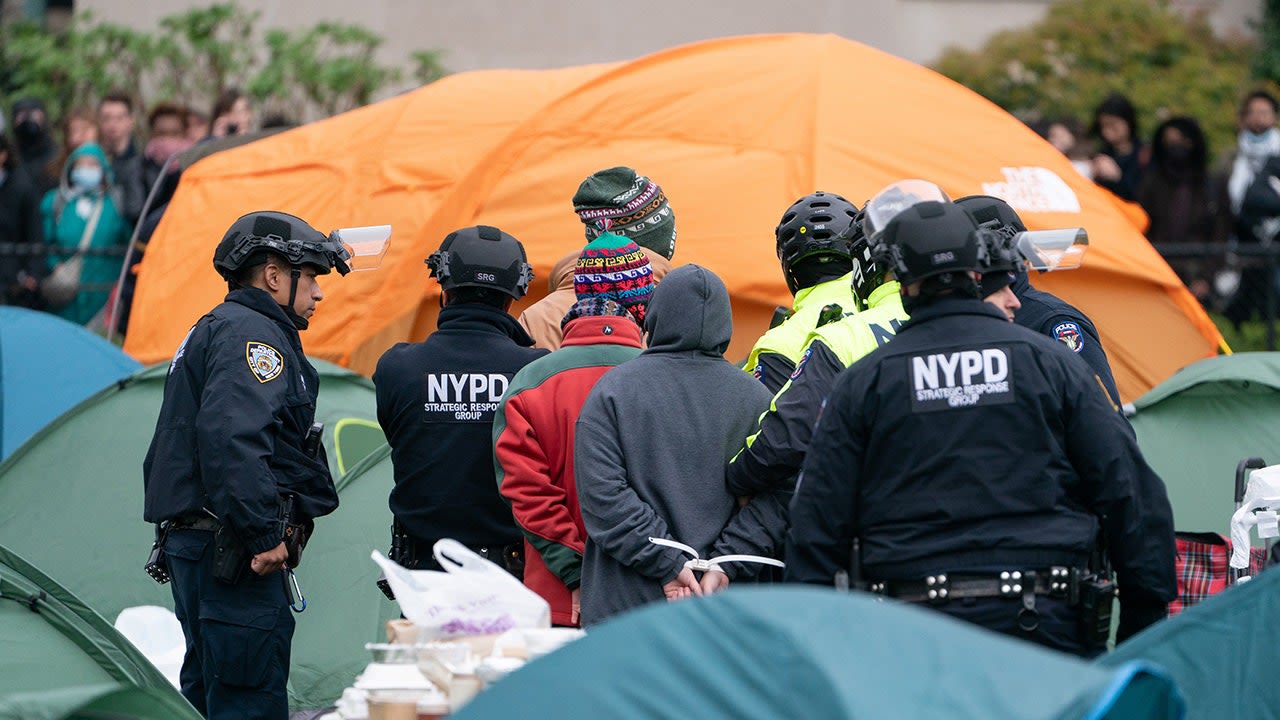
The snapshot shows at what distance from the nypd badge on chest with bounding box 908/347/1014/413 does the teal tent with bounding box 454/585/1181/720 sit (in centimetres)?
136

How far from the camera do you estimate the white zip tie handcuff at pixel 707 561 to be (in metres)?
4.99

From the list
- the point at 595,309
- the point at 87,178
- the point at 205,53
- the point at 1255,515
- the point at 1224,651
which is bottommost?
the point at 1224,651

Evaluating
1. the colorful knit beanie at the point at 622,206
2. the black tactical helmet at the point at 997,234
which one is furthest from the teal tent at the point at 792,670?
the colorful knit beanie at the point at 622,206

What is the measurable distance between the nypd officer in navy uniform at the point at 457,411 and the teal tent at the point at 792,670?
2.60 m

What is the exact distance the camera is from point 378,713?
11.8 ft

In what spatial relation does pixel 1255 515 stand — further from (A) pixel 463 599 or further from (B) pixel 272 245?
(B) pixel 272 245

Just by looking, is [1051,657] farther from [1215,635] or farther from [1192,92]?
[1192,92]

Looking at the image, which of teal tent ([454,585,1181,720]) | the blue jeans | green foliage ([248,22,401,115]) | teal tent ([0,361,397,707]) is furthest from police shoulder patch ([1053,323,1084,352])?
green foliage ([248,22,401,115])

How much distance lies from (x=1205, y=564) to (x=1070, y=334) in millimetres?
860

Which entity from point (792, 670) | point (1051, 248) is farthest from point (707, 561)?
point (792, 670)

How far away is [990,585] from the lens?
438 centimetres

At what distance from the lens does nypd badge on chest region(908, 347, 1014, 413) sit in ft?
14.4

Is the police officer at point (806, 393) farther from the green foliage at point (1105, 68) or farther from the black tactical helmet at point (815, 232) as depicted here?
the green foliage at point (1105, 68)

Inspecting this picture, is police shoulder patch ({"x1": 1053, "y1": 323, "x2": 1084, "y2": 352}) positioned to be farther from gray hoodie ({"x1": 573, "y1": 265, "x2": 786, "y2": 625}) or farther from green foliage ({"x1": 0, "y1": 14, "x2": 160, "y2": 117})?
green foliage ({"x1": 0, "y1": 14, "x2": 160, "y2": 117})
